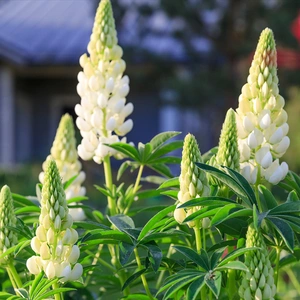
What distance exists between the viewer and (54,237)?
102 centimetres

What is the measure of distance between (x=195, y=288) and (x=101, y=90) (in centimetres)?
61

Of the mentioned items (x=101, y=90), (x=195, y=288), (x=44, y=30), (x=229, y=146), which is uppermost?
(x=44, y=30)

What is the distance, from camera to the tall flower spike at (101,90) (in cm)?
143

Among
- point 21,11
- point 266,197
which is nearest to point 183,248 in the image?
point 266,197

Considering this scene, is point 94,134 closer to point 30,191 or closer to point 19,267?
point 19,267

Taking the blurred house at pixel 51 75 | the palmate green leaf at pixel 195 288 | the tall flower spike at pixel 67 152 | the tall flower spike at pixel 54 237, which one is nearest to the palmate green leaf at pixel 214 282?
the palmate green leaf at pixel 195 288

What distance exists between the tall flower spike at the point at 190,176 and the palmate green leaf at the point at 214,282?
111mm

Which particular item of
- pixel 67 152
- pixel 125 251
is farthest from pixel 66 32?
pixel 125 251

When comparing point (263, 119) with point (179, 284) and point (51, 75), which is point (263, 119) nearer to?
point (179, 284)

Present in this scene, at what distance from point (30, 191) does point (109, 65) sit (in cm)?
689

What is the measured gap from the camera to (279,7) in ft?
34.4

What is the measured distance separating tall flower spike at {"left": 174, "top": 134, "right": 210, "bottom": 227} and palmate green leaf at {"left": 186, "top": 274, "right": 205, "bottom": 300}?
0.36 ft

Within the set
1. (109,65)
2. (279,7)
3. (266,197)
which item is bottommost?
(266,197)

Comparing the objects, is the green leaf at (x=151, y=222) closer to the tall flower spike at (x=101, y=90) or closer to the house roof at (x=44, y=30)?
the tall flower spike at (x=101, y=90)
